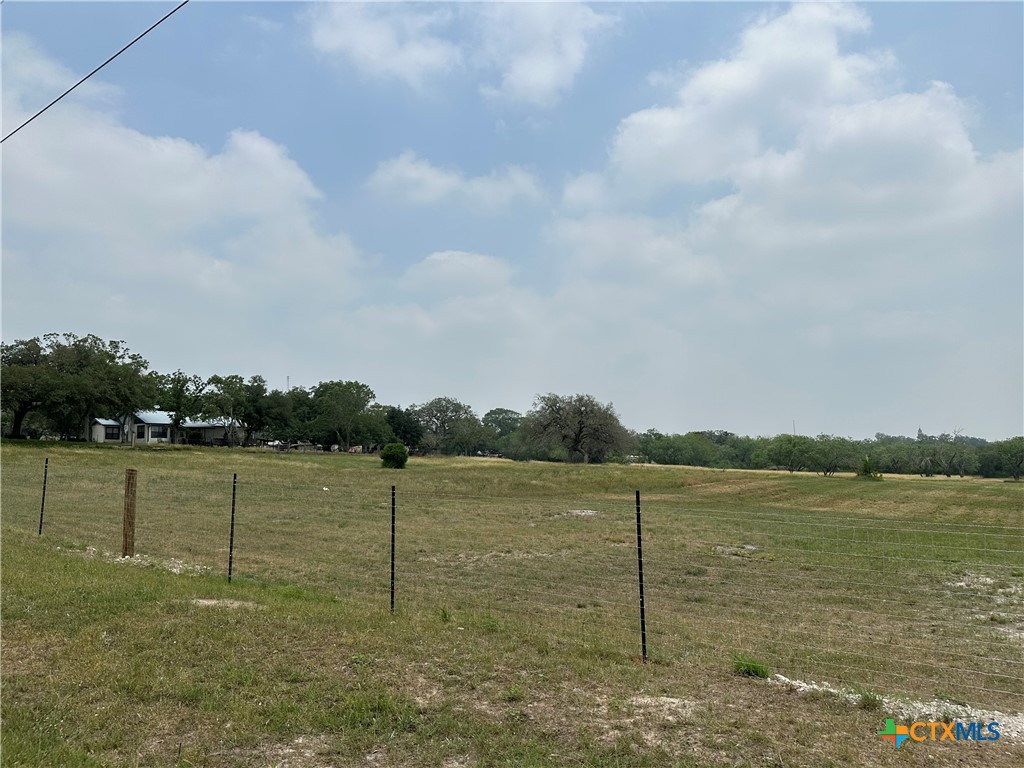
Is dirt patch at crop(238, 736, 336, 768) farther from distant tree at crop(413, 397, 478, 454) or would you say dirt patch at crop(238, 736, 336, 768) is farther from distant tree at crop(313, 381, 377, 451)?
distant tree at crop(413, 397, 478, 454)

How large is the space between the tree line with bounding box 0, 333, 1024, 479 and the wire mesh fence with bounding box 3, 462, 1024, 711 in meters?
41.1

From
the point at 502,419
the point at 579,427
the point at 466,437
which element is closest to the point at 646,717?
the point at 579,427

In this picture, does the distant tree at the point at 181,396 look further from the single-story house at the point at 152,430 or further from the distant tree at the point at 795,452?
the distant tree at the point at 795,452

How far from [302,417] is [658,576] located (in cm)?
9163

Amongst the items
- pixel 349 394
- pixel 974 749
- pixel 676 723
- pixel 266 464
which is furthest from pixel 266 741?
pixel 349 394

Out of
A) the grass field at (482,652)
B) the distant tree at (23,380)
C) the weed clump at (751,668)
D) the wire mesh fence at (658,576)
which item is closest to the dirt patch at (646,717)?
the grass field at (482,652)

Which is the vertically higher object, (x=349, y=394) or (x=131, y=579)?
(x=349, y=394)

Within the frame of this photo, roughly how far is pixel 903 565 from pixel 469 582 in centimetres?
855

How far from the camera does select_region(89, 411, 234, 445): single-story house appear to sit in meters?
81.8

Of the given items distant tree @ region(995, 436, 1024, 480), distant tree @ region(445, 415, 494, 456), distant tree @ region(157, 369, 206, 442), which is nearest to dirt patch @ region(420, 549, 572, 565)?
distant tree @ region(157, 369, 206, 442)

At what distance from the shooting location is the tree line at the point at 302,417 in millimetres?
55562

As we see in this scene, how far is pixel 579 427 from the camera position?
7669 centimetres

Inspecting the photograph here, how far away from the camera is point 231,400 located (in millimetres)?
77750

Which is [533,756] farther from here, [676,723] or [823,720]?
[823,720]
